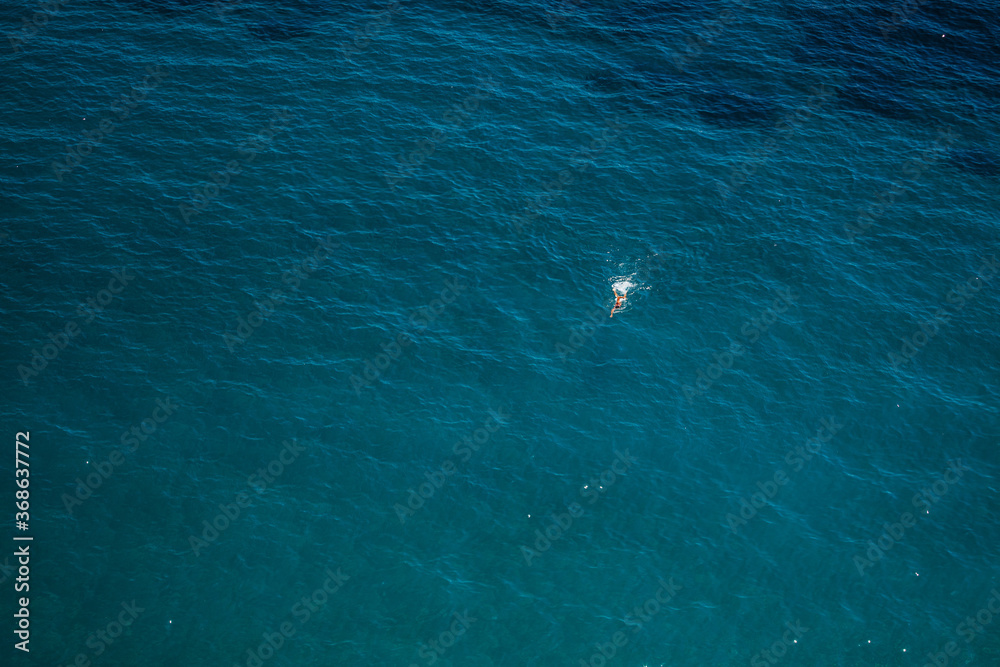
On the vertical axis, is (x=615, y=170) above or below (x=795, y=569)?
above

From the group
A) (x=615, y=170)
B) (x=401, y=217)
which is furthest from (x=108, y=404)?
(x=615, y=170)

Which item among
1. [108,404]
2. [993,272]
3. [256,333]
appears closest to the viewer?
[108,404]

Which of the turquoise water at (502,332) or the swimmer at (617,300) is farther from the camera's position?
the swimmer at (617,300)

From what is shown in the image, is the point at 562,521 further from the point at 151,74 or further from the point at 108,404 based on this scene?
the point at 151,74

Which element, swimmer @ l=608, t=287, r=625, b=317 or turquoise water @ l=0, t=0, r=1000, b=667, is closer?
turquoise water @ l=0, t=0, r=1000, b=667

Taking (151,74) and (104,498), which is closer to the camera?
(104,498)

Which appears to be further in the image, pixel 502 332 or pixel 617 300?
pixel 617 300

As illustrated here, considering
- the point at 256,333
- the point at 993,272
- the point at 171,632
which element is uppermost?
the point at 993,272

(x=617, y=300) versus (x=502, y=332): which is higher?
(x=617, y=300)
